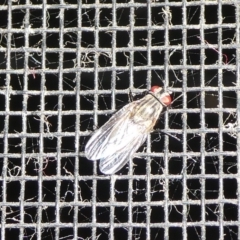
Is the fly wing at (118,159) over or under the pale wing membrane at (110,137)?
under

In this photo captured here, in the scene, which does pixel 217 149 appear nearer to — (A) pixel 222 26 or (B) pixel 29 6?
(A) pixel 222 26

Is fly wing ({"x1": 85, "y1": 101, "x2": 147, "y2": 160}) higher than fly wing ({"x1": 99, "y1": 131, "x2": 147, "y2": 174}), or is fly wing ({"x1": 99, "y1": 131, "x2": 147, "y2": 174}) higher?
fly wing ({"x1": 85, "y1": 101, "x2": 147, "y2": 160})

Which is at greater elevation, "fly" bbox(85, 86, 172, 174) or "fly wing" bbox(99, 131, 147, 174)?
"fly" bbox(85, 86, 172, 174)

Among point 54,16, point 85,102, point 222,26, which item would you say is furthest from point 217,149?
point 54,16
